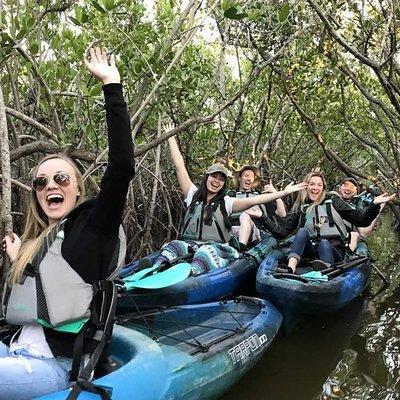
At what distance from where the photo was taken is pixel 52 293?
1.87 m

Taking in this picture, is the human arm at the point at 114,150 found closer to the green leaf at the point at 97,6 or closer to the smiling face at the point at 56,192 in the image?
the smiling face at the point at 56,192

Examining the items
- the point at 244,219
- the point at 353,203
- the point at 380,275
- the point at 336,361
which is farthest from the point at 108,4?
the point at 353,203

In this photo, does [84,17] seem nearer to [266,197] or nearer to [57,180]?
[57,180]

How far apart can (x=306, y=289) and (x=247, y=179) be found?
2.80 meters

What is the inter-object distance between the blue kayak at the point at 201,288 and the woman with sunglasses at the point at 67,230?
1710mm

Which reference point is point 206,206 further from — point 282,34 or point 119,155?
point 119,155

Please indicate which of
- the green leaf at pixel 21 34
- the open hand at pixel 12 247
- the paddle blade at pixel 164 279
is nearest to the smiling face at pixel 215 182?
the paddle blade at pixel 164 279

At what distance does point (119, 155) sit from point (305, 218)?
→ 404cm

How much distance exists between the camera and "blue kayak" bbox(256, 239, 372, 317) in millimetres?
4102

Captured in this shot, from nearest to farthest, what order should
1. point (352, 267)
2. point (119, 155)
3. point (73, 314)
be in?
point (119, 155)
point (73, 314)
point (352, 267)

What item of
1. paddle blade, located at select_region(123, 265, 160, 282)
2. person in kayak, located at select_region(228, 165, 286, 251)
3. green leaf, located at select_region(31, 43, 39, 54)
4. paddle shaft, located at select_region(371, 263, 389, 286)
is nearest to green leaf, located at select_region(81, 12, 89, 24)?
green leaf, located at select_region(31, 43, 39, 54)

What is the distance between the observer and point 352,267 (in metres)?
4.98

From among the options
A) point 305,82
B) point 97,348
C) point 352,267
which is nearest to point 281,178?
point 305,82

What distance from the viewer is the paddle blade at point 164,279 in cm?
385
